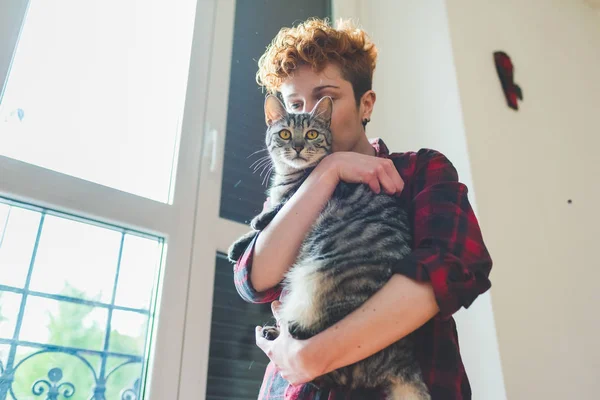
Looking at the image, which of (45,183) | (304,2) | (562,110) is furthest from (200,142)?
(562,110)

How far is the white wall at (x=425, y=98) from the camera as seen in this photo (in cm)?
171

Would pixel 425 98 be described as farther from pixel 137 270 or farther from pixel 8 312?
pixel 8 312

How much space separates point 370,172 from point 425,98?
120 centimetres

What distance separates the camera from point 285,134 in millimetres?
1399

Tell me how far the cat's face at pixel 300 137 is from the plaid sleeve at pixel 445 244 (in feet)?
1.01

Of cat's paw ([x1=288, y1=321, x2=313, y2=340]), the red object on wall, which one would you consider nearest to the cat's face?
cat's paw ([x1=288, y1=321, x2=313, y2=340])

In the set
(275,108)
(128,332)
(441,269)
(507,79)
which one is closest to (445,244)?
(441,269)

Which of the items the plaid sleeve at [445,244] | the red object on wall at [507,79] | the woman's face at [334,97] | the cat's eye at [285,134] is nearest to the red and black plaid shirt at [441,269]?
the plaid sleeve at [445,244]

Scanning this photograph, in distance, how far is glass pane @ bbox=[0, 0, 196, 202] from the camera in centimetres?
162

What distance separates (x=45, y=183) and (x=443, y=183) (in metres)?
1.10

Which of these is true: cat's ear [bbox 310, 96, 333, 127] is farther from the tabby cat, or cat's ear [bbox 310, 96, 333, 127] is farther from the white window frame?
the white window frame

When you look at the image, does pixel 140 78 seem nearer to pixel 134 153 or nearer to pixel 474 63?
pixel 134 153

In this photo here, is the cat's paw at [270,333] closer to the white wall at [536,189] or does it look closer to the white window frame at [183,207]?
the white window frame at [183,207]

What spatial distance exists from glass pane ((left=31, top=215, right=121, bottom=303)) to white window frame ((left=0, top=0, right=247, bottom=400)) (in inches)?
2.0
